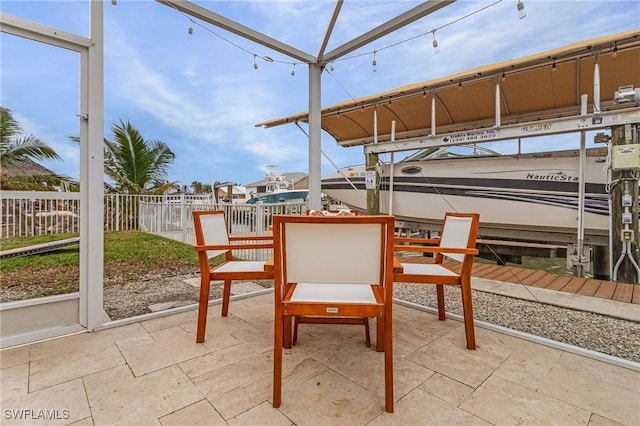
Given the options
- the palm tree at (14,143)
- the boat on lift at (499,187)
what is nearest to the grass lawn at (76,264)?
the palm tree at (14,143)

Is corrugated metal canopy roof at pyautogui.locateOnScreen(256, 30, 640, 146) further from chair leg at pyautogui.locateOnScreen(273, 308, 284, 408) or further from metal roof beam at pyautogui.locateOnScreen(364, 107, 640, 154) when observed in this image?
chair leg at pyautogui.locateOnScreen(273, 308, 284, 408)

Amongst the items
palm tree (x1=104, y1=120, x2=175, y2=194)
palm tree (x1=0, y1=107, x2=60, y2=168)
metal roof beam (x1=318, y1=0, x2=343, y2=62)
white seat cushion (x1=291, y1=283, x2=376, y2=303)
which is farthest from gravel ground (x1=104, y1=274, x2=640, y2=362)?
palm tree (x1=104, y1=120, x2=175, y2=194)

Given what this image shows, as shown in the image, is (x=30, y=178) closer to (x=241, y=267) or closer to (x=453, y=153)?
(x=241, y=267)

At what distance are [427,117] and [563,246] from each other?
3.36 metres

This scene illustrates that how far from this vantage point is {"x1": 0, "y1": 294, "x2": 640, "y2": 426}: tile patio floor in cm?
123

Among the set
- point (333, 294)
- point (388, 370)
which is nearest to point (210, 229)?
point (333, 294)

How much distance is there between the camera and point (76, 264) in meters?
2.08

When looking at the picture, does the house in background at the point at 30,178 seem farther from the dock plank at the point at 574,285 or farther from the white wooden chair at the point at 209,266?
the dock plank at the point at 574,285

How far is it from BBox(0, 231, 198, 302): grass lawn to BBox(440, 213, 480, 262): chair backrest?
2.55 meters

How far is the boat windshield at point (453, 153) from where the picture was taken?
5.05 metres

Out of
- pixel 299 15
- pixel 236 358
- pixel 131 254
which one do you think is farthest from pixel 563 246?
pixel 131 254

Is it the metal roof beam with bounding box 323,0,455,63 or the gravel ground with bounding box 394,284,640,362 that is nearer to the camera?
the gravel ground with bounding box 394,284,640,362

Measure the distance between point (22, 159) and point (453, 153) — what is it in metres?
5.61

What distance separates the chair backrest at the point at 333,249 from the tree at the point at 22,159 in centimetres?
168
